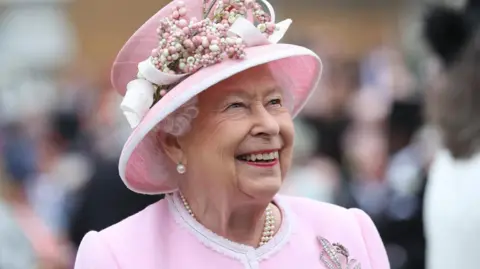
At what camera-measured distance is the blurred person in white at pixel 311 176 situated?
339 inches

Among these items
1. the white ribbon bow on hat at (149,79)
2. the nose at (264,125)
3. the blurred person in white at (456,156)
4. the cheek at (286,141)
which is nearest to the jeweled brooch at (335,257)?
the cheek at (286,141)

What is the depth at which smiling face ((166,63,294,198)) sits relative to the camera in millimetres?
3922

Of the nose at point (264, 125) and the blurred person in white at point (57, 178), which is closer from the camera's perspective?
the nose at point (264, 125)

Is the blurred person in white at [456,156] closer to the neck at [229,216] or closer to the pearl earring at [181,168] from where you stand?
the neck at [229,216]

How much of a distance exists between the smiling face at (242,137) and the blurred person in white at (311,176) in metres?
4.15

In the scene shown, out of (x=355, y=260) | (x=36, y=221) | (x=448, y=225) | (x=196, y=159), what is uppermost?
(x=196, y=159)

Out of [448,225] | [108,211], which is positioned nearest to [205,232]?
[448,225]

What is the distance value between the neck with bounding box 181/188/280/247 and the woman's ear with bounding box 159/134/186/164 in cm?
11

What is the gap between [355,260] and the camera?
4156mm

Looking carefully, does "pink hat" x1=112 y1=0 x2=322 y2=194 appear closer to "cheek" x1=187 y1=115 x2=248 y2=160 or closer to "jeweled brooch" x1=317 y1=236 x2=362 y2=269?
"cheek" x1=187 y1=115 x2=248 y2=160

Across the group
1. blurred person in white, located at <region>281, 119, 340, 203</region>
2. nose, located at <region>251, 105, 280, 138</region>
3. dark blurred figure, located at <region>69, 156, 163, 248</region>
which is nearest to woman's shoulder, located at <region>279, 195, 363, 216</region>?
nose, located at <region>251, 105, 280, 138</region>

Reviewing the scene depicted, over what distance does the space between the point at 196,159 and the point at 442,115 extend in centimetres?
174

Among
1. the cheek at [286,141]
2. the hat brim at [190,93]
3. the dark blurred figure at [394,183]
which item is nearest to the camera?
the hat brim at [190,93]

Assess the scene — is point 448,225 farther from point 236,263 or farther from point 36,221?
point 36,221
